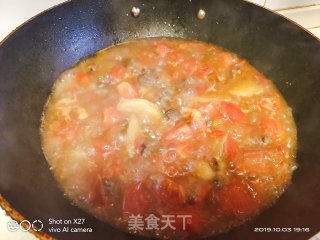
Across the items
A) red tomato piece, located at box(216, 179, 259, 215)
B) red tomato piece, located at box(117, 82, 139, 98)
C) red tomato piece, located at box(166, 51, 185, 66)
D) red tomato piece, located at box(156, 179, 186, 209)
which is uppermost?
red tomato piece, located at box(166, 51, 185, 66)

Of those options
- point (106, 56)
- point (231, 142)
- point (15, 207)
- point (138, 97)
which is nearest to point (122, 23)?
point (106, 56)

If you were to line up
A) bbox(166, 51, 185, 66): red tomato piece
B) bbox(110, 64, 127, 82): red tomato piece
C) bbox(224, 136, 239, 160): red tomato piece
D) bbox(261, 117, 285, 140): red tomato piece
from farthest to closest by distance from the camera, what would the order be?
bbox(166, 51, 185, 66): red tomato piece → bbox(110, 64, 127, 82): red tomato piece → bbox(261, 117, 285, 140): red tomato piece → bbox(224, 136, 239, 160): red tomato piece

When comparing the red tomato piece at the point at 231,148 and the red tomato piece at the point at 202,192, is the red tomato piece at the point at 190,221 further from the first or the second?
the red tomato piece at the point at 231,148

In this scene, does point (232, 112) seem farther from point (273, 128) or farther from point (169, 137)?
point (169, 137)

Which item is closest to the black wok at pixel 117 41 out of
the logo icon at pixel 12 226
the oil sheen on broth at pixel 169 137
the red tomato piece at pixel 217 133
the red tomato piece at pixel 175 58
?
the oil sheen on broth at pixel 169 137

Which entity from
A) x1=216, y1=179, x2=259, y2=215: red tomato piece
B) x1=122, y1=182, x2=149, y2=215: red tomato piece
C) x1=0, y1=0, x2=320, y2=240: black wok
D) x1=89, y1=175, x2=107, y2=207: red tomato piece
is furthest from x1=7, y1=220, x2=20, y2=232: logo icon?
x1=216, y1=179, x2=259, y2=215: red tomato piece

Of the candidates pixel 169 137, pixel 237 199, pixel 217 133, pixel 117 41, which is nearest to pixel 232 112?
pixel 217 133

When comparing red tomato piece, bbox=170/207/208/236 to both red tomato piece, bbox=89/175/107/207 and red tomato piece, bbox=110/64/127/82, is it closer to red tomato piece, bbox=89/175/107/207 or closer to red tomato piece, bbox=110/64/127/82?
red tomato piece, bbox=89/175/107/207
